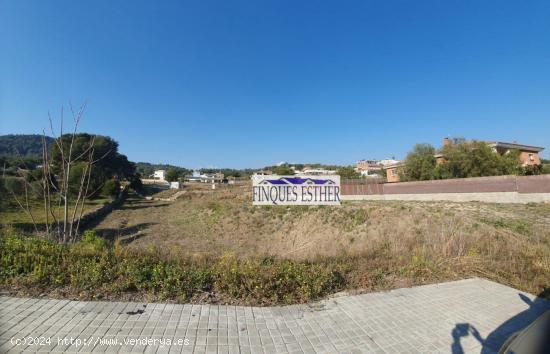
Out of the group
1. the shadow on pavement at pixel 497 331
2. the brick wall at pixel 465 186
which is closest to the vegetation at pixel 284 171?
the brick wall at pixel 465 186

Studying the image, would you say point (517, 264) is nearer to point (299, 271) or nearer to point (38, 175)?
point (299, 271)

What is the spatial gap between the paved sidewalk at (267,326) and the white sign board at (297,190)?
15264 millimetres

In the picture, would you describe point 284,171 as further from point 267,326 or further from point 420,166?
point 267,326

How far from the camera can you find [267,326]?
Result: 268cm

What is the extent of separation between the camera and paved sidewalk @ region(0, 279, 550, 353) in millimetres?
2299

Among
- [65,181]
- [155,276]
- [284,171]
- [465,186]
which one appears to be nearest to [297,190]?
[465,186]

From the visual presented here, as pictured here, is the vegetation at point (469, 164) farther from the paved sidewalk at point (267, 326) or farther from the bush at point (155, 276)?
the bush at point (155, 276)

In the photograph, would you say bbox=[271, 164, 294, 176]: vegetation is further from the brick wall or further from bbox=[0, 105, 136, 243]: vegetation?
bbox=[0, 105, 136, 243]: vegetation

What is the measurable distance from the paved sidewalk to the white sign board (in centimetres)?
1526

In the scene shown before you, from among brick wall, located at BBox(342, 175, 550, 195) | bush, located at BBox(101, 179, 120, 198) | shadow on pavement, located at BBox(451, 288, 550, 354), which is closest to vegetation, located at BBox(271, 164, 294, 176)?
brick wall, located at BBox(342, 175, 550, 195)

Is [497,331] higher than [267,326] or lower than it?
lower

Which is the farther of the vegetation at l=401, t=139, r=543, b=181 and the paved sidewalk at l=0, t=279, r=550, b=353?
the vegetation at l=401, t=139, r=543, b=181

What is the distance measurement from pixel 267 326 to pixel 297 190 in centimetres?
1643

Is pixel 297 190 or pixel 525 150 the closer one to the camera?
pixel 297 190
